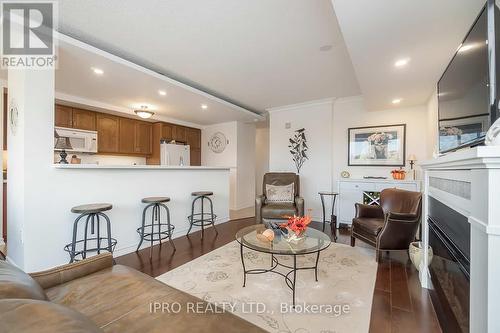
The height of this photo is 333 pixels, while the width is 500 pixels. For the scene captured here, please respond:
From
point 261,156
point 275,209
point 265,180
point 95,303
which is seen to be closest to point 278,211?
point 275,209

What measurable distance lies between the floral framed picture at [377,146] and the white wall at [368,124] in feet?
0.27

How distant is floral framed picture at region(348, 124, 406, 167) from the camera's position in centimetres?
400

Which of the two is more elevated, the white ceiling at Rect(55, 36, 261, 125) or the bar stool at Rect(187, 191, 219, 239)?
the white ceiling at Rect(55, 36, 261, 125)

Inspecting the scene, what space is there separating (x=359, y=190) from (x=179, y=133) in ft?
14.6

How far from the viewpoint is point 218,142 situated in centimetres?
610

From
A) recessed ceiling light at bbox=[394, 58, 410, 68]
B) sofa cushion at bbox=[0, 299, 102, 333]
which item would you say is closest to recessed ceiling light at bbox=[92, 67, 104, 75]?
sofa cushion at bbox=[0, 299, 102, 333]

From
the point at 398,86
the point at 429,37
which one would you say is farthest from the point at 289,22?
the point at 398,86

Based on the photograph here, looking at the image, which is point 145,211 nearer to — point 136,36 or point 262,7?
point 136,36

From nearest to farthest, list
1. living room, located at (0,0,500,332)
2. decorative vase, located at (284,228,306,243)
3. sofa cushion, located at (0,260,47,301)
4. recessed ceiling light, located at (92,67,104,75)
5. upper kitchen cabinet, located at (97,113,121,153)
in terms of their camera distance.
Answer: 1. sofa cushion, located at (0,260,47,301)
2. living room, located at (0,0,500,332)
3. decorative vase, located at (284,228,306,243)
4. recessed ceiling light, located at (92,67,104,75)
5. upper kitchen cabinet, located at (97,113,121,153)

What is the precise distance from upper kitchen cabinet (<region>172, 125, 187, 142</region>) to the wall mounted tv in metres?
5.32

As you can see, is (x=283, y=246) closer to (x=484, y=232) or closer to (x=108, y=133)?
(x=484, y=232)

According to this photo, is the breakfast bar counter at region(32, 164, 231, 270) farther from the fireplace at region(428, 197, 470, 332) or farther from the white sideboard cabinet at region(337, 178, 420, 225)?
the fireplace at region(428, 197, 470, 332)

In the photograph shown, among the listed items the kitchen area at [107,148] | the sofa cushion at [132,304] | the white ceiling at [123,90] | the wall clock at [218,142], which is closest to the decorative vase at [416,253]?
the sofa cushion at [132,304]

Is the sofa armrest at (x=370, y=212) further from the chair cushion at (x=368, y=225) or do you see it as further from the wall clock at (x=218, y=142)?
the wall clock at (x=218, y=142)
